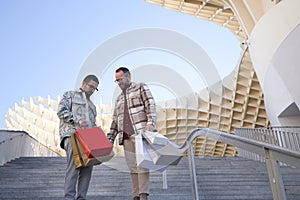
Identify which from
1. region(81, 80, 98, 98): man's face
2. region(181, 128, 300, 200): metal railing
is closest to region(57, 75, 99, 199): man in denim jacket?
region(81, 80, 98, 98): man's face

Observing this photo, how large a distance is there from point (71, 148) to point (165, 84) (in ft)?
10.5

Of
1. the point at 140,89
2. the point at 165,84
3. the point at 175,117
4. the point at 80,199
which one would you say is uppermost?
the point at 175,117

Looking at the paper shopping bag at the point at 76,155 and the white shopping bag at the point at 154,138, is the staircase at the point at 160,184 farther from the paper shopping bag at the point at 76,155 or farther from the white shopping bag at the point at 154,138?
the white shopping bag at the point at 154,138

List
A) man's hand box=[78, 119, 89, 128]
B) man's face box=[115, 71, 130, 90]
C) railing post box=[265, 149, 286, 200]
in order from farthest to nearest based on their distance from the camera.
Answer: man's face box=[115, 71, 130, 90] < man's hand box=[78, 119, 89, 128] < railing post box=[265, 149, 286, 200]

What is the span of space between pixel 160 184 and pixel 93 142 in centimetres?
167

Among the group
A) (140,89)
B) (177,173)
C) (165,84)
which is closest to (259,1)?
(165,84)

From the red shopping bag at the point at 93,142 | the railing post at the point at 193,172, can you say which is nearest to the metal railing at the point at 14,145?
the red shopping bag at the point at 93,142

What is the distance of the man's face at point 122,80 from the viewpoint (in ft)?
8.88

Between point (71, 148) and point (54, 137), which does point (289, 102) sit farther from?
point (54, 137)

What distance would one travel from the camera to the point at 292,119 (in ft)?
33.3

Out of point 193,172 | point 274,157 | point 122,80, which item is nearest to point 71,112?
point 122,80

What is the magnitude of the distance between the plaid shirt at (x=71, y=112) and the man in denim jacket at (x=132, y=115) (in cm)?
28

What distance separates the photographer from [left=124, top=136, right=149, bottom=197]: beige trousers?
7.88 feet

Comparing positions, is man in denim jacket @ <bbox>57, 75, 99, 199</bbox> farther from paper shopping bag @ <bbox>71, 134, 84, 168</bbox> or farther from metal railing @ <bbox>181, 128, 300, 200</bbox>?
metal railing @ <bbox>181, 128, 300, 200</bbox>
